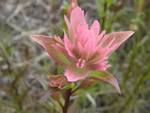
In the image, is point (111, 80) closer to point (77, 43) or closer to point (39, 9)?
point (77, 43)

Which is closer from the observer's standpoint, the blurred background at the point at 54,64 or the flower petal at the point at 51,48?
the flower petal at the point at 51,48

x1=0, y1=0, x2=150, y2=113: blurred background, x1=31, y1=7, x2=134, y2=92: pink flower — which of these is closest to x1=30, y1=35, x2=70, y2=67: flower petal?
x1=31, y1=7, x2=134, y2=92: pink flower

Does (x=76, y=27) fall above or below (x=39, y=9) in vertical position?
above

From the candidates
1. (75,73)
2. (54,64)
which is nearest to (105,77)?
(75,73)

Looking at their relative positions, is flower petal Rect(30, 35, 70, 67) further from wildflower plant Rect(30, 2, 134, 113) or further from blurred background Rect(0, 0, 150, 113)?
blurred background Rect(0, 0, 150, 113)

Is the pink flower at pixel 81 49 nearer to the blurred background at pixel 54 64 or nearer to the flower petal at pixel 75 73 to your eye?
the flower petal at pixel 75 73

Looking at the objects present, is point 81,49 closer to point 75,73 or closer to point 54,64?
point 75,73

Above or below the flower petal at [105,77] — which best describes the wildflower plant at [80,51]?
above

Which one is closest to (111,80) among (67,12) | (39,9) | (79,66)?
(79,66)

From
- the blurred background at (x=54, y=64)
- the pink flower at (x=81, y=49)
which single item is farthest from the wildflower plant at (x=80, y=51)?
the blurred background at (x=54, y=64)
